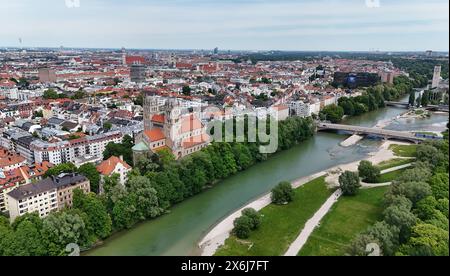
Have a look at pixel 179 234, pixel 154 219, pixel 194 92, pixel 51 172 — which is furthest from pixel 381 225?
pixel 194 92

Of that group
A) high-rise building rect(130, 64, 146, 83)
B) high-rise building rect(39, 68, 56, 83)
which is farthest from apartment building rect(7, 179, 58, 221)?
high-rise building rect(39, 68, 56, 83)

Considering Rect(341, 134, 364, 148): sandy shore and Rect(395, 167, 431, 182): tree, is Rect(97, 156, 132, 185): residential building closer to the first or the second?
Rect(395, 167, 431, 182): tree

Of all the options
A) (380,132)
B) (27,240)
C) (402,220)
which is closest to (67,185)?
(27,240)

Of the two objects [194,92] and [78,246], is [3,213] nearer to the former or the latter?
[78,246]

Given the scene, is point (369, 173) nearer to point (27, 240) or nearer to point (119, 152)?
point (119, 152)

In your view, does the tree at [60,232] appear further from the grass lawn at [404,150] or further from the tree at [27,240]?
the grass lawn at [404,150]

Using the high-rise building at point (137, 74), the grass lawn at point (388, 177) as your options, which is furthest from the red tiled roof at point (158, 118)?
the high-rise building at point (137, 74)
